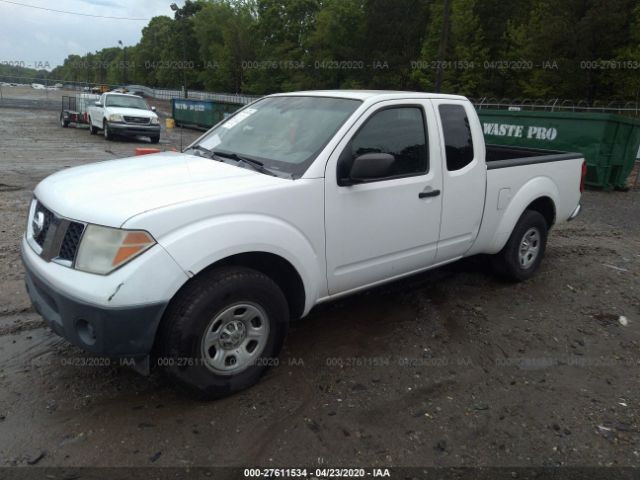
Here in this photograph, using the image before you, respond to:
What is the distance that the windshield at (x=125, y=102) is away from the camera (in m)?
19.8

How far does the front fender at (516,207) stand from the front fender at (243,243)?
2186 millimetres

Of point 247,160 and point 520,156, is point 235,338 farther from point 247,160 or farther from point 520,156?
point 520,156

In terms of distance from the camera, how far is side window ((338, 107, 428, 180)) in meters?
3.57

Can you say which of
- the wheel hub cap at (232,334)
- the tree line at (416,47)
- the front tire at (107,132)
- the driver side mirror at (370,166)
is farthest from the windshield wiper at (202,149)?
the tree line at (416,47)

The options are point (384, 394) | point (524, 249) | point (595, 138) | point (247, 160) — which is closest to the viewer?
point (384, 394)

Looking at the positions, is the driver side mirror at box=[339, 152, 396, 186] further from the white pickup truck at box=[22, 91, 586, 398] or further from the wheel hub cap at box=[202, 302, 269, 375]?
the wheel hub cap at box=[202, 302, 269, 375]

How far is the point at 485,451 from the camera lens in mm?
2797

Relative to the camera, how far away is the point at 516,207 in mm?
4863

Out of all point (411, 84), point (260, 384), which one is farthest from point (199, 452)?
point (411, 84)

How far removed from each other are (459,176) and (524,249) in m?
1.57

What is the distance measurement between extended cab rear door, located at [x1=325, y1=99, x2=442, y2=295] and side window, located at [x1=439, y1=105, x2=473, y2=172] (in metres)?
0.17

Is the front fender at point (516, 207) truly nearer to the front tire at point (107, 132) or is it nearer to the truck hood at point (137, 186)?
the truck hood at point (137, 186)

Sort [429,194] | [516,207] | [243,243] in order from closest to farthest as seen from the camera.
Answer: [243,243] → [429,194] → [516,207]

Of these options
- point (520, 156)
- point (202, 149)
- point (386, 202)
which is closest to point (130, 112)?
point (520, 156)
